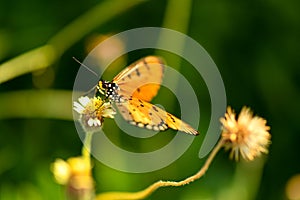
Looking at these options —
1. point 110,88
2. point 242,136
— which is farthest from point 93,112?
point 242,136

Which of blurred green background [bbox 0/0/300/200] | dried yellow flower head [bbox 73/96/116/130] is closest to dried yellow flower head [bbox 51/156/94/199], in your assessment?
dried yellow flower head [bbox 73/96/116/130]

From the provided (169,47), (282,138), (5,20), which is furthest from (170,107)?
(5,20)

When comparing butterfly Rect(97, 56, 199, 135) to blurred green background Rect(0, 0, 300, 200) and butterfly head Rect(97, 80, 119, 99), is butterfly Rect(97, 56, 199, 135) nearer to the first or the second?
butterfly head Rect(97, 80, 119, 99)

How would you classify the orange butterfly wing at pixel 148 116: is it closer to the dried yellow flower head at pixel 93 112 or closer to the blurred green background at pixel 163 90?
the dried yellow flower head at pixel 93 112

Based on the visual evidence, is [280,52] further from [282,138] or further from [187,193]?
[187,193]

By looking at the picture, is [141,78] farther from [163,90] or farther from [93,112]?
[163,90]
